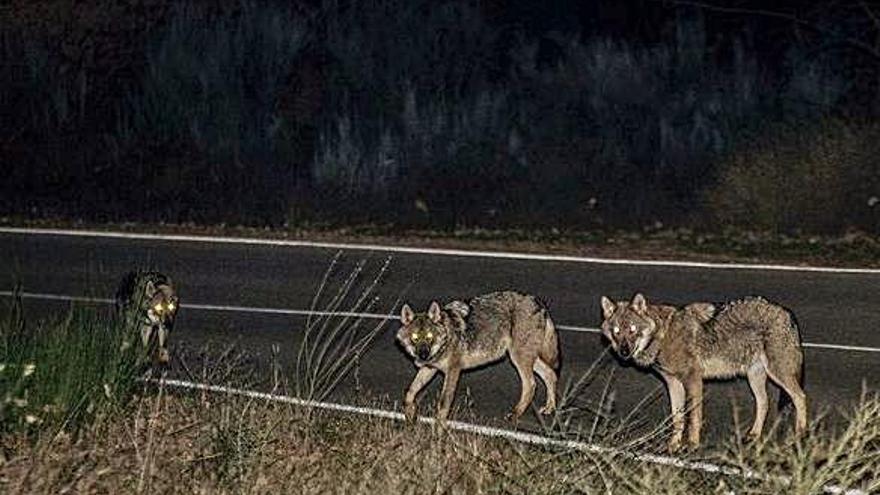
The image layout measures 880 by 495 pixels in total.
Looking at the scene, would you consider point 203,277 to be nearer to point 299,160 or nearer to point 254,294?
point 254,294

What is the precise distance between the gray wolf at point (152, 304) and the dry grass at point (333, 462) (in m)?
2.67

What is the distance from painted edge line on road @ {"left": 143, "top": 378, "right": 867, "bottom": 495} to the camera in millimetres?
11109

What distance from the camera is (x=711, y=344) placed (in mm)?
14180

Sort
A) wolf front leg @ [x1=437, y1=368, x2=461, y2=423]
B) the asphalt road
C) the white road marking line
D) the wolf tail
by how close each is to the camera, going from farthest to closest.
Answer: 1. the white road marking line
2. the asphalt road
3. the wolf tail
4. wolf front leg @ [x1=437, y1=368, x2=461, y2=423]

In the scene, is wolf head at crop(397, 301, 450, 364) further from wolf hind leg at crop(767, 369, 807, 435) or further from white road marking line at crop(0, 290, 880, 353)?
wolf hind leg at crop(767, 369, 807, 435)

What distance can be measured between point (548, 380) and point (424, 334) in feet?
3.59

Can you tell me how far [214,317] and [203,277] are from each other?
2.35 metres

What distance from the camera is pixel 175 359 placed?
17.1m

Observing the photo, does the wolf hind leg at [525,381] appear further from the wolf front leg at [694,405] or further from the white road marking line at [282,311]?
the white road marking line at [282,311]

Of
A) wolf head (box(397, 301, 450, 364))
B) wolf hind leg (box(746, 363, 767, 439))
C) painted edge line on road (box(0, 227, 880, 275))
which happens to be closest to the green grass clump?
wolf head (box(397, 301, 450, 364))

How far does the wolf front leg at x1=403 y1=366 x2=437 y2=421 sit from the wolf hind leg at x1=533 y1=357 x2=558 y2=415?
29.5 inches

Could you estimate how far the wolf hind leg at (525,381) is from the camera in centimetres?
1491

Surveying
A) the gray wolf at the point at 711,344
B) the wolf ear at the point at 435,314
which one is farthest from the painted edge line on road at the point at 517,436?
the gray wolf at the point at 711,344

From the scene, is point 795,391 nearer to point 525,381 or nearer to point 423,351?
point 525,381
